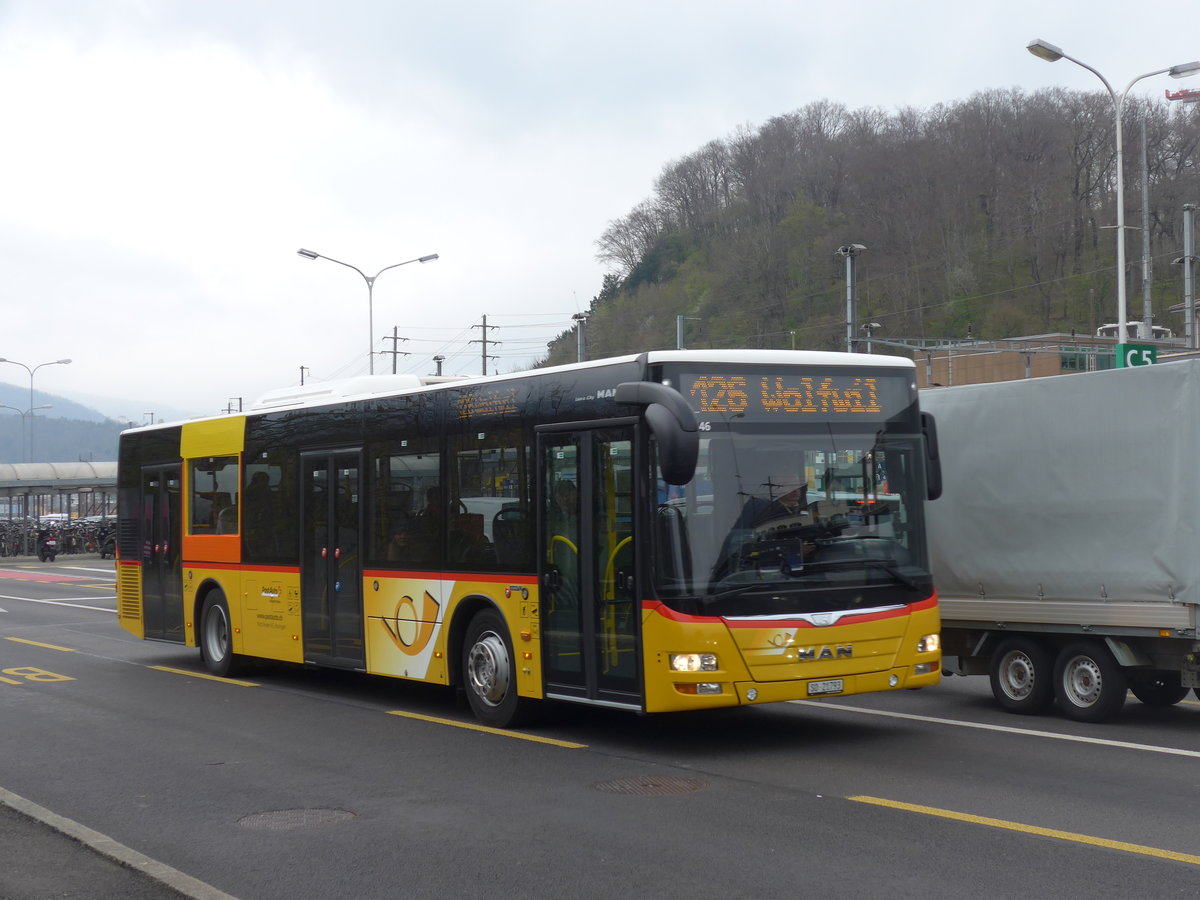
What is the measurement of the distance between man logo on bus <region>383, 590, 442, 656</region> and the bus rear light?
123 inches

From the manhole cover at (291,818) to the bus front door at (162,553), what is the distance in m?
9.04

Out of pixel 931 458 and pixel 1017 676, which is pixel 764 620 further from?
pixel 1017 676

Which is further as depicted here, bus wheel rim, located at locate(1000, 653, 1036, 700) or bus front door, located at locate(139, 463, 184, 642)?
bus front door, located at locate(139, 463, 184, 642)

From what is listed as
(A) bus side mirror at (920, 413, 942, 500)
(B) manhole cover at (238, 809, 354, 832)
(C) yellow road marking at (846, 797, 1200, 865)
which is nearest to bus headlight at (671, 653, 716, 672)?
(C) yellow road marking at (846, 797, 1200, 865)

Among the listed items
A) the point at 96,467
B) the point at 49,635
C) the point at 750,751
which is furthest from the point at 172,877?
the point at 96,467

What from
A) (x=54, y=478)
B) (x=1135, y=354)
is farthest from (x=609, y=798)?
(x=54, y=478)

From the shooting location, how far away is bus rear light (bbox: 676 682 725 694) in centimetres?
916

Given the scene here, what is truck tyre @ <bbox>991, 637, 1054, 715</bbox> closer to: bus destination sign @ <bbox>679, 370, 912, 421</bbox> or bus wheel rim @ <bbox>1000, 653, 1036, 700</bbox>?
bus wheel rim @ <bbox>1000, 653, 1036, 700</bbox>

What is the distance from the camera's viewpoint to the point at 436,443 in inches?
468

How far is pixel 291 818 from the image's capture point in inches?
310

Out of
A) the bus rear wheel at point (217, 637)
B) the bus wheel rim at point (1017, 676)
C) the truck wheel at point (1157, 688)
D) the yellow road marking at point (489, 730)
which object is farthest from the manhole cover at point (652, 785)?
the bus rear wheel at point (217, 637)

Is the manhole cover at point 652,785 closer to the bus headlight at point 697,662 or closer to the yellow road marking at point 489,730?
the bus headlight at point 697,662

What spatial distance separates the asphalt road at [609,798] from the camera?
20.7 ft

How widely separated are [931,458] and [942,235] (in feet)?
222
